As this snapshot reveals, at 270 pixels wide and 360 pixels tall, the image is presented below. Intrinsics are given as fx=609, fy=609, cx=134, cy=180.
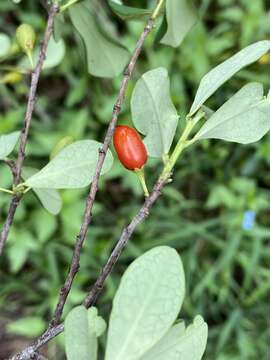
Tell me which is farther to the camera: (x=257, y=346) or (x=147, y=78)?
(x=257, y=346)

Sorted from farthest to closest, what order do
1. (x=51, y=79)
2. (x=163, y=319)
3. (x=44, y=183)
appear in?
(x=51, y=79) < (x=44, y=183) < (x=163, y=319)

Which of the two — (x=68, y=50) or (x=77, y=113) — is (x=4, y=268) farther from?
(x=68, y=50)

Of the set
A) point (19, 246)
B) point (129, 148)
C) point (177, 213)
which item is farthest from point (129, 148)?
point (177, 213)

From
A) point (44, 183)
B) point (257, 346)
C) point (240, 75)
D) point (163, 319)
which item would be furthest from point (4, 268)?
point (163, 319)

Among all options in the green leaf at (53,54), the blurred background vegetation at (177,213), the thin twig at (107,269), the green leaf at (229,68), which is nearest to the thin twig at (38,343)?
the thin twig at (107,269)

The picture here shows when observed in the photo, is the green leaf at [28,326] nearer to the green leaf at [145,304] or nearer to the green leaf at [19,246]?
the green leaf at [19,246]

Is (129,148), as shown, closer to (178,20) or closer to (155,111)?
(155,111)
